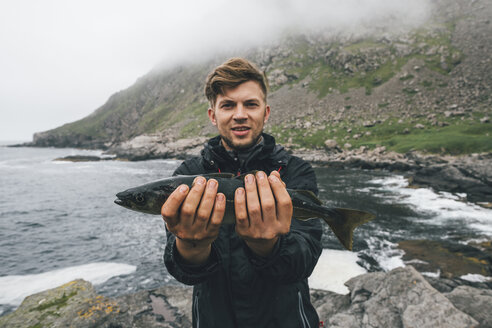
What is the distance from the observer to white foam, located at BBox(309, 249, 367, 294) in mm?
11481

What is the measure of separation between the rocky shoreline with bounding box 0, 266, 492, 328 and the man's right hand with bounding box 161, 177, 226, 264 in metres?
5.81

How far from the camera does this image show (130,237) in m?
19.3

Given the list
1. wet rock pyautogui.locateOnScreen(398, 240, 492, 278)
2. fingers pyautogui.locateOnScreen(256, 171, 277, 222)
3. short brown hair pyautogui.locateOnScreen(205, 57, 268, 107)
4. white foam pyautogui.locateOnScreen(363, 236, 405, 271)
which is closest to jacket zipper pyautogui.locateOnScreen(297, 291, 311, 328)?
fingers pyautogui.locateOnScreen(256, 171, 277, 222)

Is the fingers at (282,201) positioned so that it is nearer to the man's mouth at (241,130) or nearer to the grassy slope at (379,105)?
the man's mouth at (241,130)

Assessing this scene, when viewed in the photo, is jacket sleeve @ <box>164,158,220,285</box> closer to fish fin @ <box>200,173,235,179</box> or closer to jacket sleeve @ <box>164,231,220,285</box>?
jacket sleeve @ <box>164,231,220,285</box>

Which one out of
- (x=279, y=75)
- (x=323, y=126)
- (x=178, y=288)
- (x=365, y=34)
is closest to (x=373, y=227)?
(x=178, y=288)

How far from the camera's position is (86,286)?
8484mm

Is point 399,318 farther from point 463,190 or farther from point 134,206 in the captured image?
point 463,190

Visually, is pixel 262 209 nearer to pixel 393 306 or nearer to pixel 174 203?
pixel 174 203

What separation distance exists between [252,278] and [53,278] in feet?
52.6

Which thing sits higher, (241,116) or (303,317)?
(241,116)

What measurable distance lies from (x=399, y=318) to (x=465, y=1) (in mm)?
157077

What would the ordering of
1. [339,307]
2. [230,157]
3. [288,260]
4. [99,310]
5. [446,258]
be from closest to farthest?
[288,260] < [230,157] < [99,310] < [339,307] < [446,258]

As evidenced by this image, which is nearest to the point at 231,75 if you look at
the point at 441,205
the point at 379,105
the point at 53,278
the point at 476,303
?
the point at 476,303
